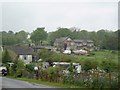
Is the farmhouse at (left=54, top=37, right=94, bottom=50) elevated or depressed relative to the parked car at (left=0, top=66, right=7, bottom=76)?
elevated

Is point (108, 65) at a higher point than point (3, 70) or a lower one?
higher

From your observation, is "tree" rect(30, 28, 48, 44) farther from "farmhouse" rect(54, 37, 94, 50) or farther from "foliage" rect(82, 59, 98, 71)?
"foliage" rect(82, 59, 98, 71)

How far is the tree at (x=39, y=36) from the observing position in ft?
316

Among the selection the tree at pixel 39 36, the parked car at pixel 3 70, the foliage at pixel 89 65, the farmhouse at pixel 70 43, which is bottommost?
the parked car at pixel 3 70

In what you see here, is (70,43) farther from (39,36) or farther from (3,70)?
(3,70)

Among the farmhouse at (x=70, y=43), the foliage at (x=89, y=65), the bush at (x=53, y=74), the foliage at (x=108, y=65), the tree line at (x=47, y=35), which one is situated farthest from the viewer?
the farmhouse at (x=70, y=43)

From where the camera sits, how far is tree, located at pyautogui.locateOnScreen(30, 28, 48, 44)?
9638 cm

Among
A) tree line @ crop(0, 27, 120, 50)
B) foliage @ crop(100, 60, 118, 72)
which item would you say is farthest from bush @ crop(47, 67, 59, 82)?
tree line @ crop(0, 27, 120, 50)

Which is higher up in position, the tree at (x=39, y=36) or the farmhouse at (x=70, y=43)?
the tree at (x=39, y=36)

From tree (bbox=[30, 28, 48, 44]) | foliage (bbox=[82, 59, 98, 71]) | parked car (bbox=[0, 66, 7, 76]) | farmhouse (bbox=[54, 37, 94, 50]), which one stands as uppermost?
tree (bbox=[30, 28, 48, 44])

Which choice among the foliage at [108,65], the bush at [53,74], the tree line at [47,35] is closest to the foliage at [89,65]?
the bush at [53,74]

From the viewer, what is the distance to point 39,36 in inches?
3794

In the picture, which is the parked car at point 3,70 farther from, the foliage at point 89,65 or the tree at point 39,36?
the tree at point 39,36

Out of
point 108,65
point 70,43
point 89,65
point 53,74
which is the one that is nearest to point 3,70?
point 53,74
